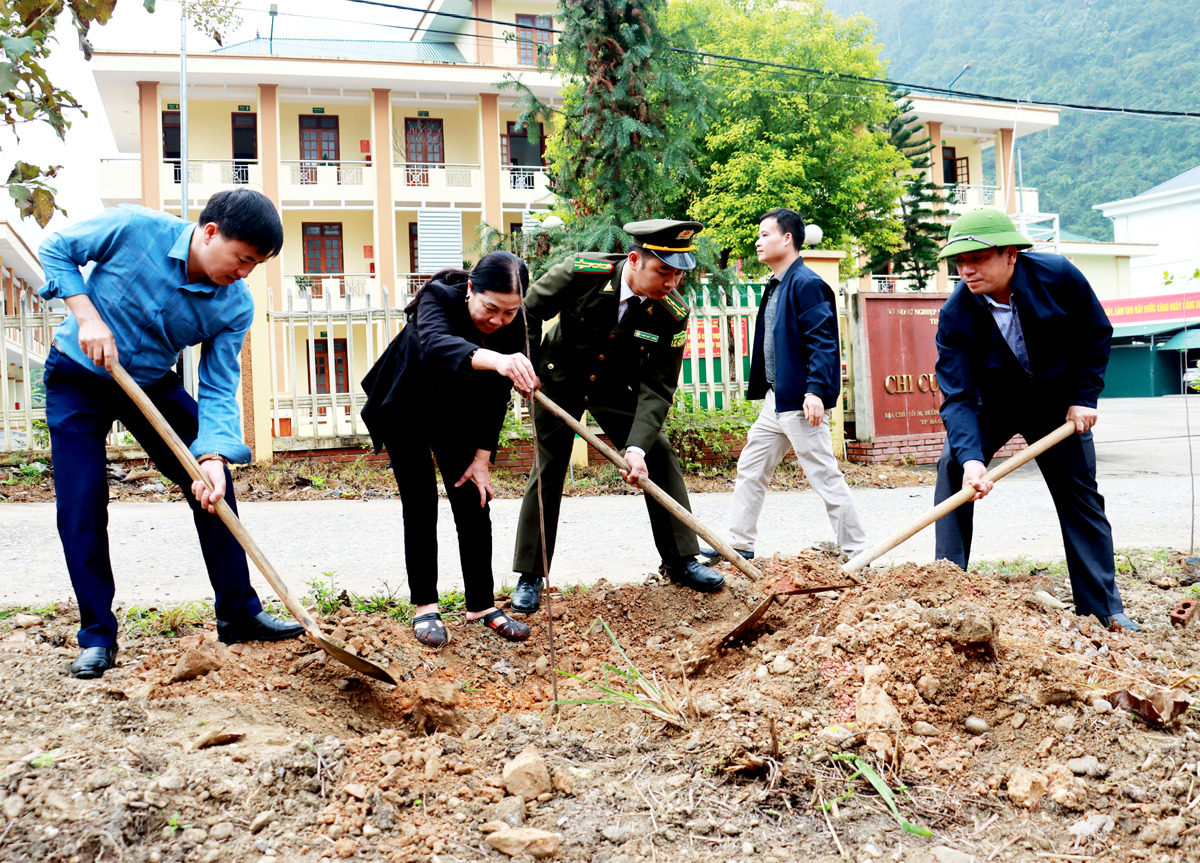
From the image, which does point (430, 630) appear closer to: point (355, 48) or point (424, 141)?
point (424, 141)

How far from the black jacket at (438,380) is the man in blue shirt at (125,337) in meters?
0.62

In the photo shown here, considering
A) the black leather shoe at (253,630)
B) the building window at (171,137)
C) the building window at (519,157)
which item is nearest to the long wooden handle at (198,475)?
the black leather shoe at (253,630)

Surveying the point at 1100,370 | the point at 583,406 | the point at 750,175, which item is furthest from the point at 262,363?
the point at 750,175

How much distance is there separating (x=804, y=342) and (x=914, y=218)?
27719 millimetres

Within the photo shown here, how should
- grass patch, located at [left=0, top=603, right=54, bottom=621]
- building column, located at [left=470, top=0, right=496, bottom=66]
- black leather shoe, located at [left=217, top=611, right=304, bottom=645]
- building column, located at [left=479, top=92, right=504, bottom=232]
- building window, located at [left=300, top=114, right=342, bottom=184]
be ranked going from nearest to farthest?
black leather shoe, located at [left=217, top=611, right=304, bottom=645] → grass patch, located at [left=0, top=603, right=54, bottom=621] → building column, located at [left=479, top=92, right=504, bottom=232] → building window, located at [left=300, top=114, right=342, bottom=184] → building column, located at [left=470, top=0, right=496, bottom=66]

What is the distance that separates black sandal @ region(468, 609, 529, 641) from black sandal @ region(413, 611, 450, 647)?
231 mm

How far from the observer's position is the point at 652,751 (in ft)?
7.78

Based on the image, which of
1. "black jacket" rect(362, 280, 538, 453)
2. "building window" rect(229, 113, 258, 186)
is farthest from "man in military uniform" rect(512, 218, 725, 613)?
"building window" rect(229, 113, 258, 186)

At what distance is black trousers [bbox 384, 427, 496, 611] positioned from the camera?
364cm

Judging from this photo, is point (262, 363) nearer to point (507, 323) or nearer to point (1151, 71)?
point (507, 323)

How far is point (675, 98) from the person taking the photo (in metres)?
9.62

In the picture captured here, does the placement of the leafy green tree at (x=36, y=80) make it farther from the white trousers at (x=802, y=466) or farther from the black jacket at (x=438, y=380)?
the white trousers at (x=802, y=466)

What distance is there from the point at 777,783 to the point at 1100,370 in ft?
8.41

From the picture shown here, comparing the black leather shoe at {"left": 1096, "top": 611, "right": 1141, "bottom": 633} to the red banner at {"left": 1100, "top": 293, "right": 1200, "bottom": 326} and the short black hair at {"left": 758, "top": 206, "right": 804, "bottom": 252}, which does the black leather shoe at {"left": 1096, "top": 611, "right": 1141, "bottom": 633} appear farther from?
the red banner at {"left": 1100, "top": 293, "right": 1200, "bottom": 326}
